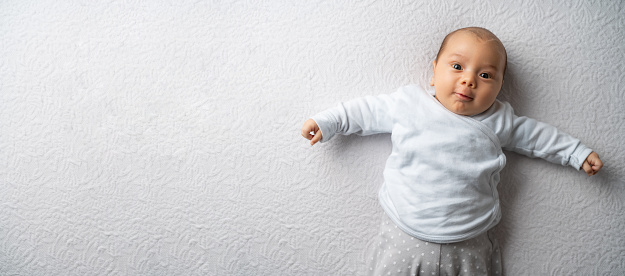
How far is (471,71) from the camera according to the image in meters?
0.84

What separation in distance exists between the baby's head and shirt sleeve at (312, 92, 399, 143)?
12 centimetres

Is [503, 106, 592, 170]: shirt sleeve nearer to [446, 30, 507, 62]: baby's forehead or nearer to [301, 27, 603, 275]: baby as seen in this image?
[301, 27, 603, 275]: baby

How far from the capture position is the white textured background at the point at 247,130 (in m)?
0.96

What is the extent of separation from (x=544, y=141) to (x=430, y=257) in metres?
0.39

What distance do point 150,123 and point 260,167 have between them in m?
0.31

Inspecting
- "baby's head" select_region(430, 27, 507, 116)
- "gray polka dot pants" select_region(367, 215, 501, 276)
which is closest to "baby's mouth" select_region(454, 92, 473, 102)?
"baby's head" select_region(430, 27, 507, 116)

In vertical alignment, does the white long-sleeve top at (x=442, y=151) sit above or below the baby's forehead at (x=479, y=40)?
below

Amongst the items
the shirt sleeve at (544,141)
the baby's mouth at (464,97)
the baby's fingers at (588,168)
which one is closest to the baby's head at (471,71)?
the baby's mouth at (464,97)

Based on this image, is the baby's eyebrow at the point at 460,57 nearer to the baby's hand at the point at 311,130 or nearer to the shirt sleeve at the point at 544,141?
the shirt sleeve at the point at 544,141

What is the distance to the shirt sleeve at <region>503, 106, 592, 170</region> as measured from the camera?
3.00 feet

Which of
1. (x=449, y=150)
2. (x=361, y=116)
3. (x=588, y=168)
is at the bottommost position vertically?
(x=588, y=168)

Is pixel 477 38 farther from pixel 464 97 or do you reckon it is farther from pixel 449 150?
pixel 449 150

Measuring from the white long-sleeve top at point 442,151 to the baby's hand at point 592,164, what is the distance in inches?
0.6

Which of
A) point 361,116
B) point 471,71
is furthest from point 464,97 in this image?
point 361,116
